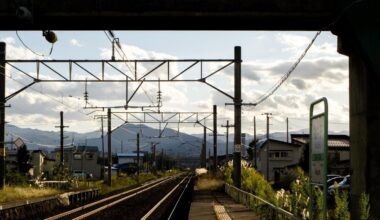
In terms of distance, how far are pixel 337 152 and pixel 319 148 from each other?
63142mm

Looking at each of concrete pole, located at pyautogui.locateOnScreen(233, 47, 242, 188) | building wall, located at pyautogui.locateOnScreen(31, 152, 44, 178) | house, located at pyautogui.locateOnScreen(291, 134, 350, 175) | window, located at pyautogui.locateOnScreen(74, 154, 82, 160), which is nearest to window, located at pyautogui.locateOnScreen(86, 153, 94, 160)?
window, located at pyautogui.locateOnScreen(74, 154, 82, 160)

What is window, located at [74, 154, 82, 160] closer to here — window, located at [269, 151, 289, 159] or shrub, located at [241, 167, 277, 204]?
window, located at [269, 151, 289, 159]

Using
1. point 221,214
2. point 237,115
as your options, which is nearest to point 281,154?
point 237,115

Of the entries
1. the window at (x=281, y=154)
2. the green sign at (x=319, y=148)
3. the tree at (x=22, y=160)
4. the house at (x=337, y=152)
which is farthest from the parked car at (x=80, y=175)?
the green sign at (x=319, y=148)

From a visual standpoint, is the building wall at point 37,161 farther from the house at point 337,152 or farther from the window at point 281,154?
the house at point 337,152

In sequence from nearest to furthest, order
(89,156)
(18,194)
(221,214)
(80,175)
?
(221,214) → (18,194) → (80,175) → (89,156)

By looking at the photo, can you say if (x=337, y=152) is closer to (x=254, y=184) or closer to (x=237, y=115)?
(x=237, y=115)

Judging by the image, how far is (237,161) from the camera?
32062 mm

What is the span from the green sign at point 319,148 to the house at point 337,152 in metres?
47.5

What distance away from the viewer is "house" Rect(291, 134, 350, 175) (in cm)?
6431

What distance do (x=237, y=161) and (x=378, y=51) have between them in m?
20.3

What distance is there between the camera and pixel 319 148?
6.77 metres

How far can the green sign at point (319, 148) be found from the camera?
6531mm
